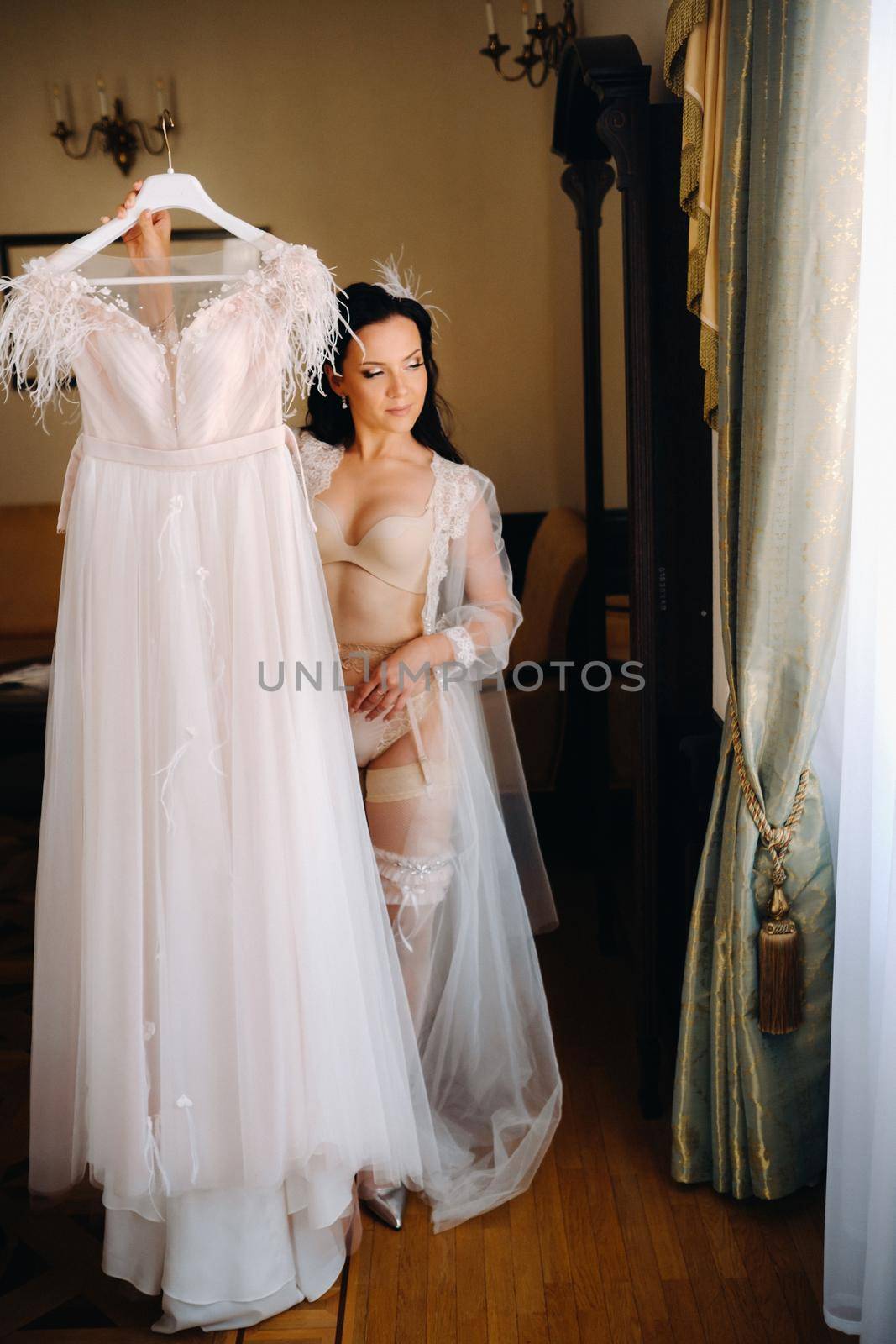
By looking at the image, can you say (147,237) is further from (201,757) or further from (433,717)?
(433,717)

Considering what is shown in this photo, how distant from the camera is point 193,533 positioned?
5.24 feet

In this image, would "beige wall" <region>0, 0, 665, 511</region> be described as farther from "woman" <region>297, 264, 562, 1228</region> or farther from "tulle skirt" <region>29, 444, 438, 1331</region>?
"tulle skirt" <region>29, 444, 438, 1331</region>

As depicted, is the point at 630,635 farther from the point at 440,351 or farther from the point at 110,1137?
the point at 440,351

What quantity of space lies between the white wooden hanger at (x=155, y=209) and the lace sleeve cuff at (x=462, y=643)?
675 millimetres

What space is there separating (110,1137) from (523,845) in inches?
36.9

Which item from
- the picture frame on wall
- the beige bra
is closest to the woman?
the beige bra

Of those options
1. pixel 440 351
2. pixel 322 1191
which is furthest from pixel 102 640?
pixel 440 351

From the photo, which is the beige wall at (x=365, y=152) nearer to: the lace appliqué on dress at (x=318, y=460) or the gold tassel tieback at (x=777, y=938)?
the lace appliqué on dress at (x=318, y=460)

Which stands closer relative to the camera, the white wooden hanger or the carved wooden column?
the white wooden hanger

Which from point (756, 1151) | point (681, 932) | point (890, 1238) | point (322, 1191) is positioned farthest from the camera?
point (681, 932)

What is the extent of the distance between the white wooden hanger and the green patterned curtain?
0.70 meters

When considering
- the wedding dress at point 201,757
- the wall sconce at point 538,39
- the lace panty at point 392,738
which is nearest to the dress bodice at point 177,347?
the wedding dress at point 201,757

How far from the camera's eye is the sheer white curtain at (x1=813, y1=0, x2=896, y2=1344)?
1.41 metres

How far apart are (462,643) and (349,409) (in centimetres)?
45
